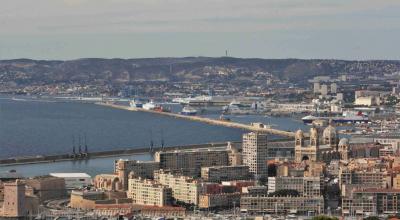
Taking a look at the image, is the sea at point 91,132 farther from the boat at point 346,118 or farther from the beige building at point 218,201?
the beige building at point 218,201

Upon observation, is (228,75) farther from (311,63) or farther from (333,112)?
(333,112)

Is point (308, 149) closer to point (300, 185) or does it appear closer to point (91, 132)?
point (300, 185)

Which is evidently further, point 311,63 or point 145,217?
point 311,63

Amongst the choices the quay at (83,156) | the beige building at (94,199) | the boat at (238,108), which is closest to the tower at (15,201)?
the beige building at (94,199)

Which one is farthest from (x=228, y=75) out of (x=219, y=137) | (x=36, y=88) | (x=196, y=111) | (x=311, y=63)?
(x=219, y=137)

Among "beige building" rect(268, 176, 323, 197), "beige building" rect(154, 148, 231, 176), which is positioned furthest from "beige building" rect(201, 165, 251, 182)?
"beige building" rect(268, 176, 323, 197)

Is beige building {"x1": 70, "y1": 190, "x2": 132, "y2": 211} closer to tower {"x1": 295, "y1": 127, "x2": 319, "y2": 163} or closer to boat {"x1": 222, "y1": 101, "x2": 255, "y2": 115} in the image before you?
tower {"x1": 295, "y1": 127, "x2": 319, "y2": 163}
